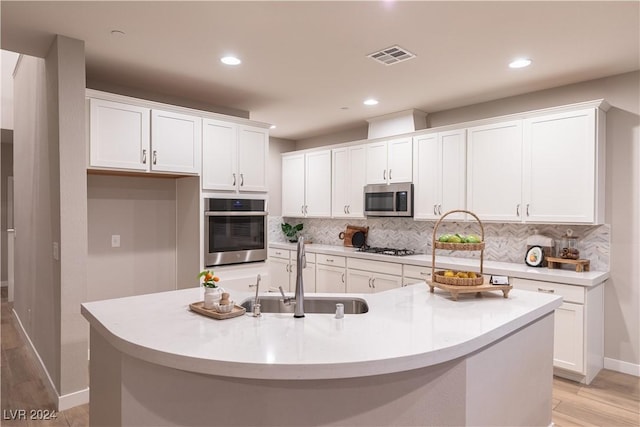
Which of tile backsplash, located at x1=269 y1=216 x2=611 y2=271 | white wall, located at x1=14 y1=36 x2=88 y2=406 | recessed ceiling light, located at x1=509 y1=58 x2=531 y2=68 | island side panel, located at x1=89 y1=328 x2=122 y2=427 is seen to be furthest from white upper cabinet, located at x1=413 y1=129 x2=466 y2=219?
island side panel, located at x1=89 y1=328 x2=122 y2=427

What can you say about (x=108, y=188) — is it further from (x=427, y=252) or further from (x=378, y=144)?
(x=427, y=252)

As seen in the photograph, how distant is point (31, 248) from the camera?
3.82m

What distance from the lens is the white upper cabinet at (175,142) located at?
3553 millimetres

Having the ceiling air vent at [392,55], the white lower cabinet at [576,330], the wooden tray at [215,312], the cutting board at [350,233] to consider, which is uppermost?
the ceiling air vent at [392,55]

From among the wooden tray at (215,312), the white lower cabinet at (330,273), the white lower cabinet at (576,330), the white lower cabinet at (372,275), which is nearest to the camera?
the wooden tray at (215,312)

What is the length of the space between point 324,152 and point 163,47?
10.2 ft

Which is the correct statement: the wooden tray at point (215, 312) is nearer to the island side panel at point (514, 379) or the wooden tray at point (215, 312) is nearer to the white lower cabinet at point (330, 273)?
the island side panel at point (514, 379)

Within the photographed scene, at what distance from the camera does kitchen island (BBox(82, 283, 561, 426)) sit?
144 cm

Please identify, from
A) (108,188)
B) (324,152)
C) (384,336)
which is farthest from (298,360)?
(324,152)

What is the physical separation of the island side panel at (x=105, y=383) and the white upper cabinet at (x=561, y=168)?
358 cm

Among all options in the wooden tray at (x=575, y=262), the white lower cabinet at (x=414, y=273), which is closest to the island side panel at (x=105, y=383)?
the white lower cabinet at (x=414, y=273)

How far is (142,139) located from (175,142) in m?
0.31

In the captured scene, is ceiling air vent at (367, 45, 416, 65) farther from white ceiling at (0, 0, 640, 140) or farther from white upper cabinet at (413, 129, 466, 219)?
white upper cabinet at (413, 129, 466, 219)

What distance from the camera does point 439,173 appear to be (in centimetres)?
449
